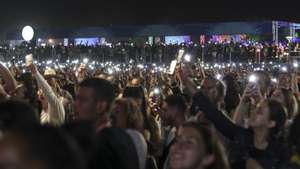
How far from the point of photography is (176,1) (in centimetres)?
4469

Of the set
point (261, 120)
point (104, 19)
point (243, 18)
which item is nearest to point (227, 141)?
point (261, 120)

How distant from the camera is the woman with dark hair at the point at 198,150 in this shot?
3641 mm

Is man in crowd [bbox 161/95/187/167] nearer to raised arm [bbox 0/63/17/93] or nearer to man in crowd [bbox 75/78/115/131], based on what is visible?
man in crowd [bbox 75/78/115/131]

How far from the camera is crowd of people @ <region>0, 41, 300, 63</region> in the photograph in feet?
79.6

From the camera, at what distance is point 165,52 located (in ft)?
87.1

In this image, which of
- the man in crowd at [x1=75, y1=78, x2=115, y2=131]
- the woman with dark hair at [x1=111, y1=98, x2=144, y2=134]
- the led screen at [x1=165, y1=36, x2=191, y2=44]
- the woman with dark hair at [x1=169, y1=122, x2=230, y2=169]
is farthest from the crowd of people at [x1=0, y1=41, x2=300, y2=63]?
the woman with dark hair at [x1=169, y1=122, x2=230, y2=169]

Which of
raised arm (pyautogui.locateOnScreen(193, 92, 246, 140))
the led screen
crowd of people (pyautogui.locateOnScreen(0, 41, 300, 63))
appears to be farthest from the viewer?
the led screen

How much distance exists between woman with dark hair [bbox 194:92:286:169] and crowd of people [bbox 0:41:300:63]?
16.3m

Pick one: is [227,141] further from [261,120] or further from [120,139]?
[120,139]

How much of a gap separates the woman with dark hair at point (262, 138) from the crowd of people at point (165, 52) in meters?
16.3

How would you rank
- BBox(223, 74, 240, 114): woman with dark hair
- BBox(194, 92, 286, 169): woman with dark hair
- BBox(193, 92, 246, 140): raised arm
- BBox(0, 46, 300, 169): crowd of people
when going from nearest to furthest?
BBox(0, 46, 300, 169): crowd of people, BBox(194, 92, 286, 169): woman with dark hair, BBox(193, 92, 246, 140): raised arm, BBox(223, 74, 240, 114): woman with dark hair

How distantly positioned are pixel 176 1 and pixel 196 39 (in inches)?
440

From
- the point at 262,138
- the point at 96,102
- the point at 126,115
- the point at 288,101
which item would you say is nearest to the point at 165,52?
the point at 288,101

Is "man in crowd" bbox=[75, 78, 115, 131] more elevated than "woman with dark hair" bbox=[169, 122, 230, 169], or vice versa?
"man in crowd" bbox=[75, 78, 115, 131]
